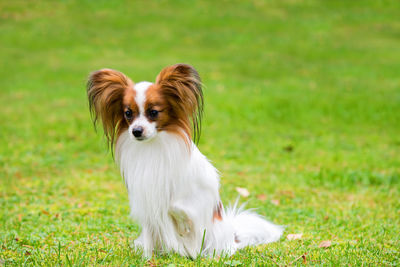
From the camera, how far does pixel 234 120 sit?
10680mm

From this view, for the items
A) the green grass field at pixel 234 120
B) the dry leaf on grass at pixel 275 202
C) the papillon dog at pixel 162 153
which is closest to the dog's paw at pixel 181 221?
the papillon dog at pixel 162 153

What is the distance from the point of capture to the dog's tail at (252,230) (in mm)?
4621

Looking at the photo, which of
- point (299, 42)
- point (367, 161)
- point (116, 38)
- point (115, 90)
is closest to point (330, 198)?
point (367, 161)

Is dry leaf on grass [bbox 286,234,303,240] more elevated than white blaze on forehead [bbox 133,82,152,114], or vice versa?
white blaze on forehead [bbox 133,82,152,114]

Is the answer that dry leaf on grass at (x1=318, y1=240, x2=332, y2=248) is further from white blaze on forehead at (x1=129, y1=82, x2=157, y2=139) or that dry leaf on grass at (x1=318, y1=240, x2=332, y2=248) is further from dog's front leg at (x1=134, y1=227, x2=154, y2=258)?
white blaze on forehead at (x1=129, y1=82, x2=157, y2=139)

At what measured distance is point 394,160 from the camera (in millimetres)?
8094

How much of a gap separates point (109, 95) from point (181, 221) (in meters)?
1.20

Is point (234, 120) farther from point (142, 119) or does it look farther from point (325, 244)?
point (142, 119)

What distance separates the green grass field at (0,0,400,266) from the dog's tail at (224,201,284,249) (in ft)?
0.80

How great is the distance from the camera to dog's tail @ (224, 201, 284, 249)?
15.2 feet

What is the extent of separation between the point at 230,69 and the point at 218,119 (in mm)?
4972

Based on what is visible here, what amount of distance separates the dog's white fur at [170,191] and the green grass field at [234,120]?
0.66 feet

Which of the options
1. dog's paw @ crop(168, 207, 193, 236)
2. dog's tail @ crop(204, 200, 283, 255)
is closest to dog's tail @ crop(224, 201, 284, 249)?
dog's tail @ crop(204, 200, 283, 255)

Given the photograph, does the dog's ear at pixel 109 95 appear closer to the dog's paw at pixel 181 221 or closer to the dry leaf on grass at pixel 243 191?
the dog's paw at pixel 181 221
